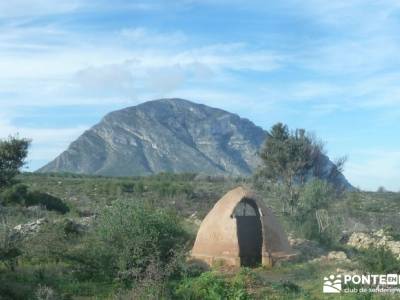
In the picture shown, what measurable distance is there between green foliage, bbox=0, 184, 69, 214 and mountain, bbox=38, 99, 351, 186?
158 ft

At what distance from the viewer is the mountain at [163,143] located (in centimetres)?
9300

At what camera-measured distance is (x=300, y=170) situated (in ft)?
111

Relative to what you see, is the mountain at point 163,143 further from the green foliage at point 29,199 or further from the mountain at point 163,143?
the green foliage at point 29,199

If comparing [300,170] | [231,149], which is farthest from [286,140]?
[231,149]

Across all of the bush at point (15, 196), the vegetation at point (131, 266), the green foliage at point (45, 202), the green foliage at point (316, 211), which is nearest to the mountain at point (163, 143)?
the green foliage at point (45, 202)

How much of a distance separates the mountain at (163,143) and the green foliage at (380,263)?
6394 cm

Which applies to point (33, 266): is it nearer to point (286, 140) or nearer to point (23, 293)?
point (23, 293)

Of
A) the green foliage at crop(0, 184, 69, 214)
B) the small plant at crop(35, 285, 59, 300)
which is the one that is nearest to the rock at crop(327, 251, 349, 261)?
the small plant at crop(35, 285, 59, 300)

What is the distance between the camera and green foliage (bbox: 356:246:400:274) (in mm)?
13734

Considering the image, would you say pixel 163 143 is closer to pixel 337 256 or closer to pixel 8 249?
pixel 337 256

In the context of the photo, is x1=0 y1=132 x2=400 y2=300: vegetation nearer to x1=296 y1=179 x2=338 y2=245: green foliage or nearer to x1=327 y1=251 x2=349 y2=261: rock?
x1=327 y1=251 x2=349 y2=261: rock

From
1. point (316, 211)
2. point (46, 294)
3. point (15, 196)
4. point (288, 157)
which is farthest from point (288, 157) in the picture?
point (46, 294)

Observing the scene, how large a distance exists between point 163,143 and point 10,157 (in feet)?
266

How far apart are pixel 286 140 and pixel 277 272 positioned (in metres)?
17.7
